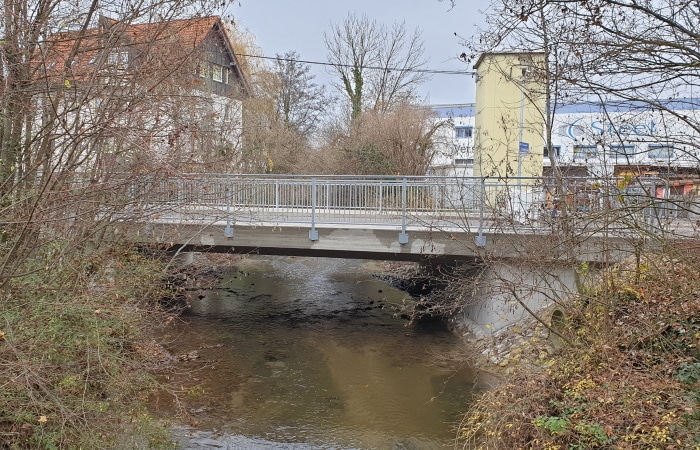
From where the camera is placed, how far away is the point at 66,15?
5352 millimetres

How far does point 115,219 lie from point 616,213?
603cm

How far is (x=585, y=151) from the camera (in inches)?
290

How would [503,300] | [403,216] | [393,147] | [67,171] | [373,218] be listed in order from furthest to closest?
1. [393,147]
2. [373,218]
3. [503,300]
4. [403,216]
5. [67,171]

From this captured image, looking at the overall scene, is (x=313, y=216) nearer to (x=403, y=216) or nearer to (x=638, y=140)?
(x=403, y=216)

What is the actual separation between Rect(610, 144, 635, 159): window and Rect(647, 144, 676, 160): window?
22 cm

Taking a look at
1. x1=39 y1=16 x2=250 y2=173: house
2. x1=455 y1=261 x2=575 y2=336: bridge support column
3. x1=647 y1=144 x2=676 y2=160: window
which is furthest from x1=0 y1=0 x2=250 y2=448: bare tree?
x1=455 y1=261 x2=575 y2=336: bridge support column

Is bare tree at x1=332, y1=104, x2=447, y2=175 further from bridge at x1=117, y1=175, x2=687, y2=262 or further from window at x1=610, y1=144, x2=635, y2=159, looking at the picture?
window at x1=610, y1=144, x2=635, y2=159

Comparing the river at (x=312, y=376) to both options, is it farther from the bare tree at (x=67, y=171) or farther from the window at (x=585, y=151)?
the window at (x=585, y=151)

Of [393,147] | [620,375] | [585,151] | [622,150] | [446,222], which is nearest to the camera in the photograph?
[620,375]

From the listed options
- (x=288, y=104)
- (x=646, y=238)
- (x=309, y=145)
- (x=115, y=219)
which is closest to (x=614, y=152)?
(x=646, y=238)

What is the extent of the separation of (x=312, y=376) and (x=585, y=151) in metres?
6.80

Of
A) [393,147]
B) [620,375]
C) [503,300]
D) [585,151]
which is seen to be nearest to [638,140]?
[585,151]

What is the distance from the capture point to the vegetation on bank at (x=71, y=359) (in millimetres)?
4598

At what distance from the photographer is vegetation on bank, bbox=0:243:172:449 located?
4.60 meters
